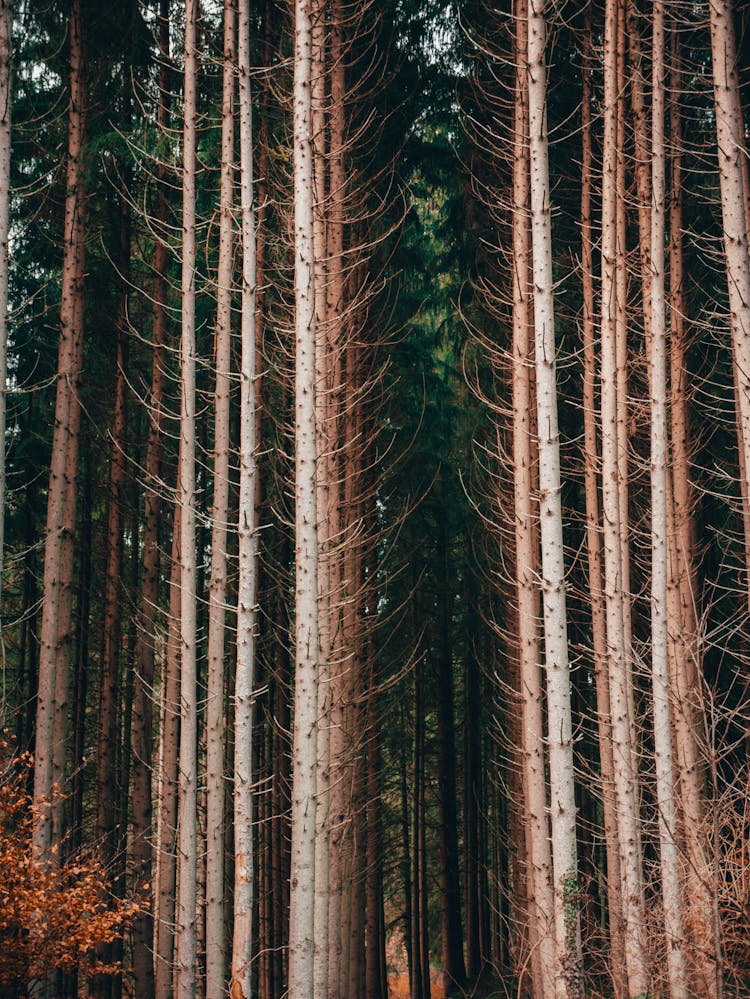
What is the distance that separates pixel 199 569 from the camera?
653 inches

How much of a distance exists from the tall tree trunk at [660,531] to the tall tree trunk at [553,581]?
4.23 feet

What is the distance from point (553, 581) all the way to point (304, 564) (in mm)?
2252

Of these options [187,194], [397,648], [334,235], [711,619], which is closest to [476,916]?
[397,648]

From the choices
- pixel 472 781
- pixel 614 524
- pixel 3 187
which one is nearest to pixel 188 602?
pixel 3 187

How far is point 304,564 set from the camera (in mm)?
8758

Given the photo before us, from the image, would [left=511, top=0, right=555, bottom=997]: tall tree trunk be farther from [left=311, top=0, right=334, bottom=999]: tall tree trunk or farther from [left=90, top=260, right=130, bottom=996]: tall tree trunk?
[left=90, top=260, right=130, bottom=996]: tall tree trunk

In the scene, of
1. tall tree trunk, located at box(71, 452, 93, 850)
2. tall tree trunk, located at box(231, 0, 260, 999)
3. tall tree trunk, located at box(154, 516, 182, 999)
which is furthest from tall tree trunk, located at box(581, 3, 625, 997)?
tall tree trunk, located at box(71, 452, 93, 850)

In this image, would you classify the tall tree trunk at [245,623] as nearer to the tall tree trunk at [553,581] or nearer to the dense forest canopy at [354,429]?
the dense forest canopy at [354,429]

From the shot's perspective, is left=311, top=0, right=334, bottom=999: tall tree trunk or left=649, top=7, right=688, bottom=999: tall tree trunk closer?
left=649, top=7, right=688, bottom=999: tall tree trunk

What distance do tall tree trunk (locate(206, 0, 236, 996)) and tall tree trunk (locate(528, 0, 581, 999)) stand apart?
10.4 feet

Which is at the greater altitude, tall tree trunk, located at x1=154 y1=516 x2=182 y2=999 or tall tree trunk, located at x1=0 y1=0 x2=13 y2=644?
tall tree trunk, located at x1=0 y1=0 x2=13 y2=644

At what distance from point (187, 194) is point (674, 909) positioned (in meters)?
8.78

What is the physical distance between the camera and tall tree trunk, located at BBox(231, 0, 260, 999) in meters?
8.54

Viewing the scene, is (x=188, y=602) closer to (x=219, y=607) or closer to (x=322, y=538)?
(x=219, y=607)
